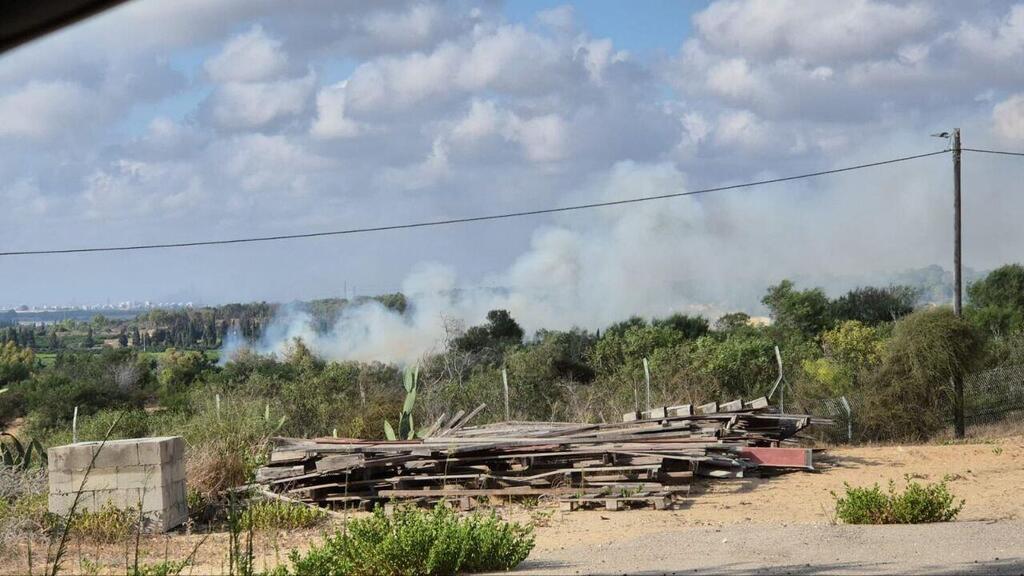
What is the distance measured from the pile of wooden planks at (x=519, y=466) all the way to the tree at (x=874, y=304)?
1302 inches

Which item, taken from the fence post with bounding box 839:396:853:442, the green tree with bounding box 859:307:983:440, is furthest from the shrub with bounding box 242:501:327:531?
the green tree with bounding box 859:307:983:440

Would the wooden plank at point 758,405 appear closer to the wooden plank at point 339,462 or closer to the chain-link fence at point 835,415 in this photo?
the chain-link fence at point 835,415

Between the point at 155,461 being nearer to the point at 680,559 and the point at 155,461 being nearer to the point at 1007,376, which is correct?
the point at 680,559

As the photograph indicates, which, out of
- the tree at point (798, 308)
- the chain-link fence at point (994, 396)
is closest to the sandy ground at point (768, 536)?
the chain-link fence at point (994, 396)

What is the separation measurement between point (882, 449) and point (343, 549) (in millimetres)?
13950

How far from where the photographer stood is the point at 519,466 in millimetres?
16469

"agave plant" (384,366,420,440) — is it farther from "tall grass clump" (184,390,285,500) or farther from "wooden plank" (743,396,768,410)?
"wooden plank" (743,396,768,410)

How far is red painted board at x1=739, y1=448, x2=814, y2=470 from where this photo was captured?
17.2 metres

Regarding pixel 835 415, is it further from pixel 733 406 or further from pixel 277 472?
pixel 277 472

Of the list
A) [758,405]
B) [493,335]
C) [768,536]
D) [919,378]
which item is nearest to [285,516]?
[768,536]

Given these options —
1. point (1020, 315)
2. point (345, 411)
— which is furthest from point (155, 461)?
point (1020, 315)

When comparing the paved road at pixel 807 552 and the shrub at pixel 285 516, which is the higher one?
the paved road at pixel 807 552

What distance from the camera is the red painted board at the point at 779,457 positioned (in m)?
17.2

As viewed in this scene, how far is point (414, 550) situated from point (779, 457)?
986 centimetres
